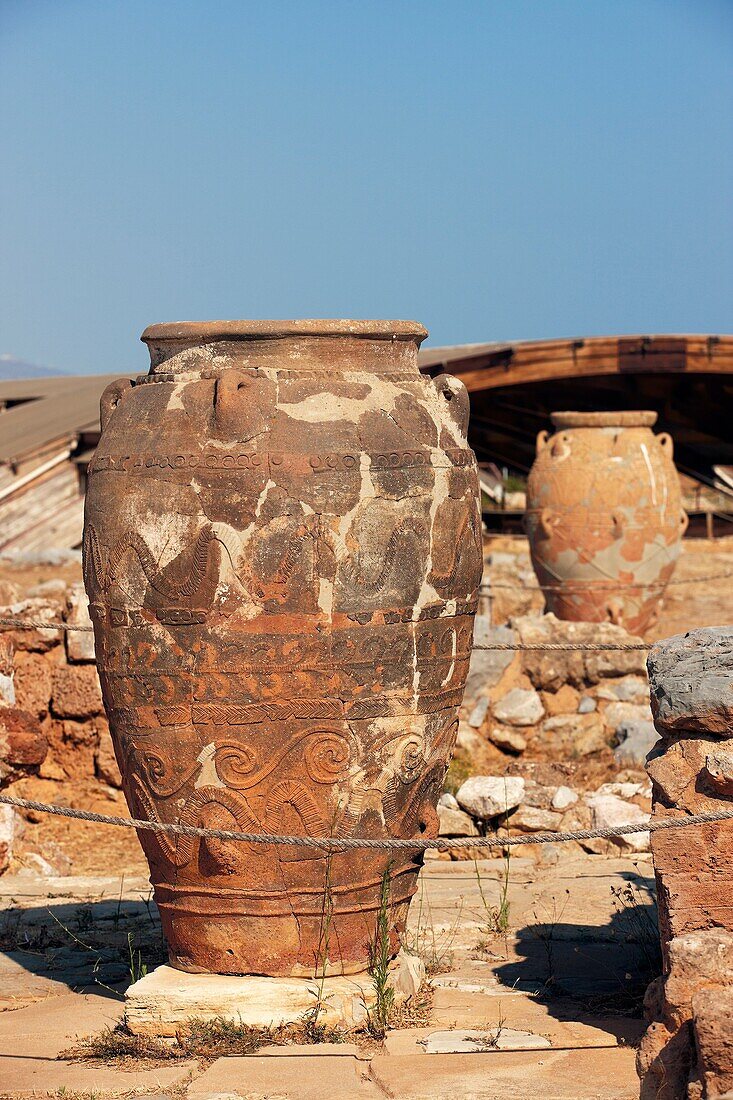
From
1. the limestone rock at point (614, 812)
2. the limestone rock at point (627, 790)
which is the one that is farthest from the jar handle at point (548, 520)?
the limestone rock at point (614, 812)

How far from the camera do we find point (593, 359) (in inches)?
534

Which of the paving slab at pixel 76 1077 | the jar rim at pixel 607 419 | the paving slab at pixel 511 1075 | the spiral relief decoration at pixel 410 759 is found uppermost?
the jar rim at pixel 607 419

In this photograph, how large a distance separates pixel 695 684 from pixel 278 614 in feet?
3.62

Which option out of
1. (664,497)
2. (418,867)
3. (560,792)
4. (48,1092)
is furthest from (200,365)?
(664,497)

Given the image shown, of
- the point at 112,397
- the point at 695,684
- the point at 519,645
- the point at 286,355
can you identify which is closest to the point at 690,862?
the point at 695,684

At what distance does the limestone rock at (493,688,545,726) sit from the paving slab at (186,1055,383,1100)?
4503 millimetres

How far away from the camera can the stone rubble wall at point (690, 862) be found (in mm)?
2920

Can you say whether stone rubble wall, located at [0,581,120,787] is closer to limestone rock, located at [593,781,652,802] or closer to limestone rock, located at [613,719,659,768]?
limestone rock, located at [593,781,652,802]

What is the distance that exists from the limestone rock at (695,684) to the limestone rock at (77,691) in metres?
3.88

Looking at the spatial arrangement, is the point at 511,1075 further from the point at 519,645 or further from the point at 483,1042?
the point at 519,645

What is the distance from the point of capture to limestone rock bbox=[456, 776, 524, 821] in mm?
6012

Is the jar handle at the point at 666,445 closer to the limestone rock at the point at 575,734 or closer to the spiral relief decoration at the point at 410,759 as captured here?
the limestone rock at the point at 575,734

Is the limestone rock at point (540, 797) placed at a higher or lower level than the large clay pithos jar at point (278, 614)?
lower

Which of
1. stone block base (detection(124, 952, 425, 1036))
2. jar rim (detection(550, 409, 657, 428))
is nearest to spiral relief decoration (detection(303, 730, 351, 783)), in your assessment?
stone block base (detection(124, 952, 425, 1036))
